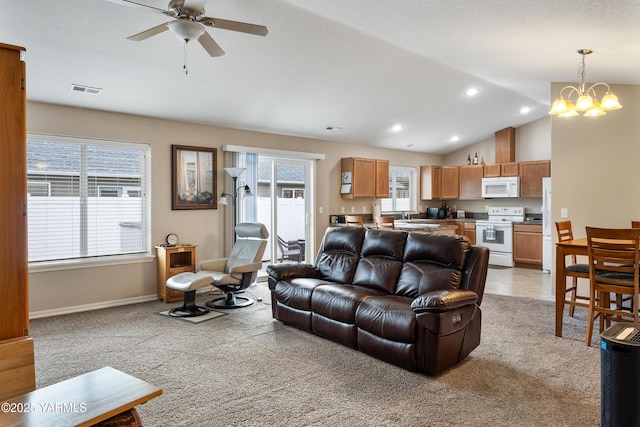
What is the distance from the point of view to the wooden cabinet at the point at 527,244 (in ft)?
24.5

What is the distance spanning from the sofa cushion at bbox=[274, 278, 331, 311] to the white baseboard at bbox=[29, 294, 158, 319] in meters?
2.18

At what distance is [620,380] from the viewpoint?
81.4 inches

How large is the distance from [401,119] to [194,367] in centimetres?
518

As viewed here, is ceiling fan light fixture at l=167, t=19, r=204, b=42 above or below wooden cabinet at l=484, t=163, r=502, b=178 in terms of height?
above

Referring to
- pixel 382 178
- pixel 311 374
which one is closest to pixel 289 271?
pixel 311 374

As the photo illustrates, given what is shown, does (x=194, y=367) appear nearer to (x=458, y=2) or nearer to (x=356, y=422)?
(x=356, y=422)

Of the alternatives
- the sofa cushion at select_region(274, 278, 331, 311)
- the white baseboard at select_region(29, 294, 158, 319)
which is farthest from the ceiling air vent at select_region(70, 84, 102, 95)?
the sofa cushion at select_region(274, 278, 331, 311)

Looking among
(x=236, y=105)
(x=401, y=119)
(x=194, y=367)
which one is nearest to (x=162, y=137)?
(x=236, y=105)

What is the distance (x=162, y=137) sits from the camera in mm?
5414

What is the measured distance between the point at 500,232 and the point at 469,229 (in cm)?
74

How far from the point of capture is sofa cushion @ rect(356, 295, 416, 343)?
297 cm

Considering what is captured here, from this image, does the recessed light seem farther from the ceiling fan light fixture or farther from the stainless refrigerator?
the stainless refrigerator

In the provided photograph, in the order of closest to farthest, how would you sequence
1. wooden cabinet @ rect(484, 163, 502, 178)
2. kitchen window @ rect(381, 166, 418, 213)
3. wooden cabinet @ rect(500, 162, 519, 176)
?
wooden cabinet @ rect(500, 162, 519, 176) < wooden cabinet @ rect(484, 163, 502, 178) < kitchen window @ rect(381, 166, 418, 213)

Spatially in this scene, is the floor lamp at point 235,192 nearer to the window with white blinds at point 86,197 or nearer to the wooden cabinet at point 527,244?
the window with white blinds at point 86,197
